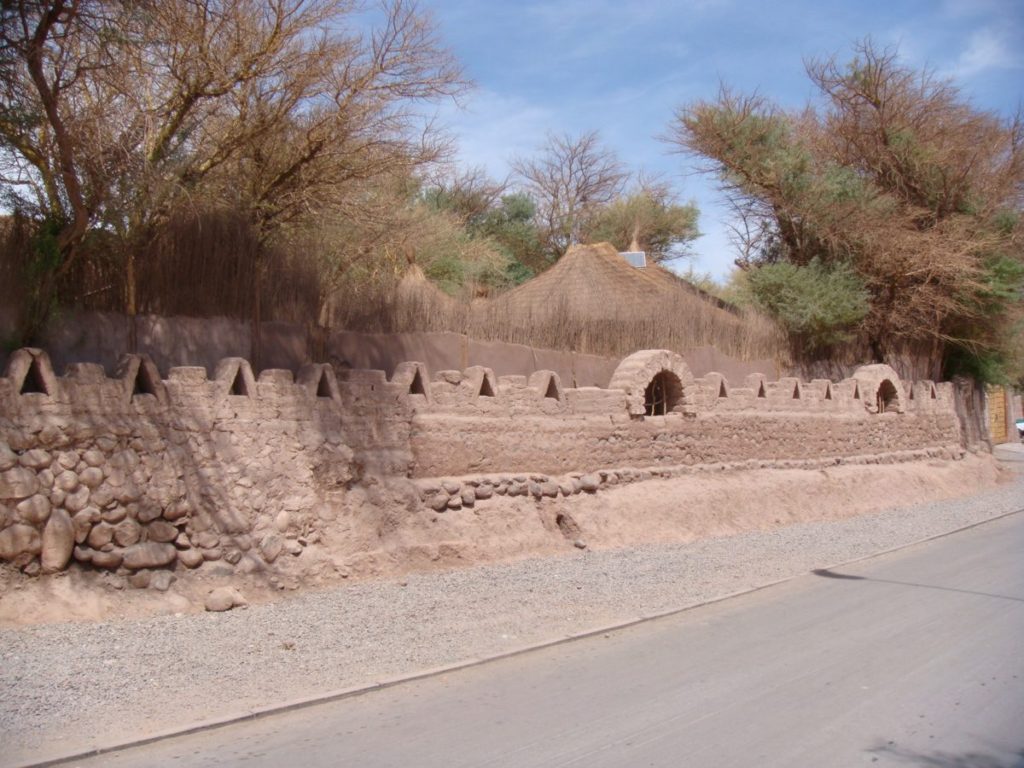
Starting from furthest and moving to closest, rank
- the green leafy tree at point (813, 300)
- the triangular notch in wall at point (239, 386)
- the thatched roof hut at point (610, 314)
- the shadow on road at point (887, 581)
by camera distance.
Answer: the green leafy tree at point (813, 300) < the thatched roof hut at point (610, 314) < the shadow on road at point (887, 581) < the triangular notch in wall at point (239, 386)

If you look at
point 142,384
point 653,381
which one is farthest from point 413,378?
point 653,381

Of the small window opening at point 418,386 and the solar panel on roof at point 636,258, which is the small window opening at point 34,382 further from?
the solar panel on roof at point 636,258

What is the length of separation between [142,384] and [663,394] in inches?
314

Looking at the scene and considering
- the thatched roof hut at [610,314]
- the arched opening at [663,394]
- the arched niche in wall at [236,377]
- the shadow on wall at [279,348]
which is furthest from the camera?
the arched opening at [663,394]

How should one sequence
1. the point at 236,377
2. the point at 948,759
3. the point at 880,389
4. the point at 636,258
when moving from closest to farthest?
the point at 948,759, the point at 236,377, the point at 880,389, the point at 636,258

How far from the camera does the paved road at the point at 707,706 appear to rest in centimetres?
486

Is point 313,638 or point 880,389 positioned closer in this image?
point 313,638

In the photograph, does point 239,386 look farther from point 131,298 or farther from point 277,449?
point 131,298

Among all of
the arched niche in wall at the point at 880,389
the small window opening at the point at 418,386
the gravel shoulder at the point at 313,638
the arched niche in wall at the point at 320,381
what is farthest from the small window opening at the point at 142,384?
the arched niche in wall at the point at 880,389

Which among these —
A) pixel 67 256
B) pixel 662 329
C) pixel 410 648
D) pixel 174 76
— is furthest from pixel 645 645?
pixel 662 329

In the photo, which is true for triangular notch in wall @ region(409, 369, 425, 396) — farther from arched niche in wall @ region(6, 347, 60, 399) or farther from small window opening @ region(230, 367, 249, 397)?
arched niche in wall @ region(6, 347, 60, 399)

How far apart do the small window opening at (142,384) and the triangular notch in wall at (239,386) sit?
28.3 inches

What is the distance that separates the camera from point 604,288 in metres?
19.2

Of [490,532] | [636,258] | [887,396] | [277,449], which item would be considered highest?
[636,258]
